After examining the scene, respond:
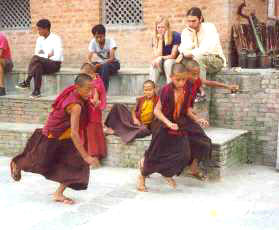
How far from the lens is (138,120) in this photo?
22.5 feet

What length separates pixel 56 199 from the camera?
17.5ft

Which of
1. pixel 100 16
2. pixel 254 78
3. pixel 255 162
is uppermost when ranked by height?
pixel 100 16

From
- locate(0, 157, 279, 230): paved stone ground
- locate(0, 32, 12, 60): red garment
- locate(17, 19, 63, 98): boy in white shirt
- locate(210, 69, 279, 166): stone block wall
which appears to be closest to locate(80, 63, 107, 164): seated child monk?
locate(0, 157, 279, 230): paved stone ground

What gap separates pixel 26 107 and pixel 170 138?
3896mm

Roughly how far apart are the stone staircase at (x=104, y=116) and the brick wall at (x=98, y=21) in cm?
121

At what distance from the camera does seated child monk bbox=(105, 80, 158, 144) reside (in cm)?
671

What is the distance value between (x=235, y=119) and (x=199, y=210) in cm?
272

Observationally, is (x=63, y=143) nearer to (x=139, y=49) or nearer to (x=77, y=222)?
(x=77, y=222)

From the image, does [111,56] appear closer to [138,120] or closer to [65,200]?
[138,120]

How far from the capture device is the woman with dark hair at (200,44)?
7.07 metres

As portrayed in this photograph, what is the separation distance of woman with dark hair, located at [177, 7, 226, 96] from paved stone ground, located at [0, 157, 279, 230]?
1731mm

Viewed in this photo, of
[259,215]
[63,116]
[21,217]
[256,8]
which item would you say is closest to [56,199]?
[21,217]

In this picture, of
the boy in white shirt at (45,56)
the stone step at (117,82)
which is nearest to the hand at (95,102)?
the stone step at (117,82)

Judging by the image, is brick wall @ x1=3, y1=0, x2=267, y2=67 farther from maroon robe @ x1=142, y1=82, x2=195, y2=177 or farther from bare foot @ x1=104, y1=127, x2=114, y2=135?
maroon robe @ x1=142, y1=82, x2=195, y2=177
